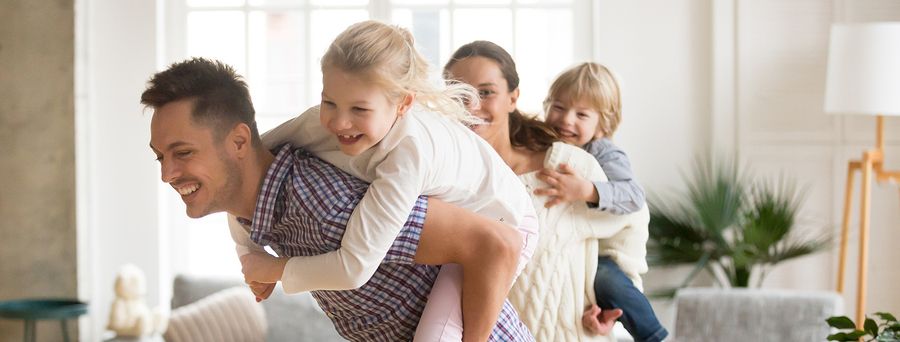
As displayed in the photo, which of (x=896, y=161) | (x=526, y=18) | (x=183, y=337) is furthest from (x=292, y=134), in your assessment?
(x=896, y=161)

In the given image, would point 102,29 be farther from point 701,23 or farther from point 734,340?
point 734,340

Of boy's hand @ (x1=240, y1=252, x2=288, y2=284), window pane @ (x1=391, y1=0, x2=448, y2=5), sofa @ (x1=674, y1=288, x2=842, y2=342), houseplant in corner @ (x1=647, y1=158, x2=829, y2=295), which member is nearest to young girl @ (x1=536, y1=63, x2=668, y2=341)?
boy's hand @ (x1=240, y1=252, x2=288, y2=284)

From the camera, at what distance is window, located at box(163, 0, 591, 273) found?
5.91 meters

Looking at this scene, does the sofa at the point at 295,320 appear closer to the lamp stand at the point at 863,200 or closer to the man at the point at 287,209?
the lamp stand at the point at 863,200

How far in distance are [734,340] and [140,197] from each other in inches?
123

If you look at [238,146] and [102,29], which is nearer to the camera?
[238,146]

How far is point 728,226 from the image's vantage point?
18.1ft

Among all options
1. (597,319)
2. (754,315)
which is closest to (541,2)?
(754,315)

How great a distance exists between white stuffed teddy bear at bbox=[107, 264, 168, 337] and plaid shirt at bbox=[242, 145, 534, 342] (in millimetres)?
3794

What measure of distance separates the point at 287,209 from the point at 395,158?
0.17m

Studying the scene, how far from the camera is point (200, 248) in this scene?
620 centimetres

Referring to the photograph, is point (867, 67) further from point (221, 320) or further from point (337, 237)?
point (337, 237)

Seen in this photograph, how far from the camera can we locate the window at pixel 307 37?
5.91 metres

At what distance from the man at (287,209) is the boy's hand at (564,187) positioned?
52 cm
